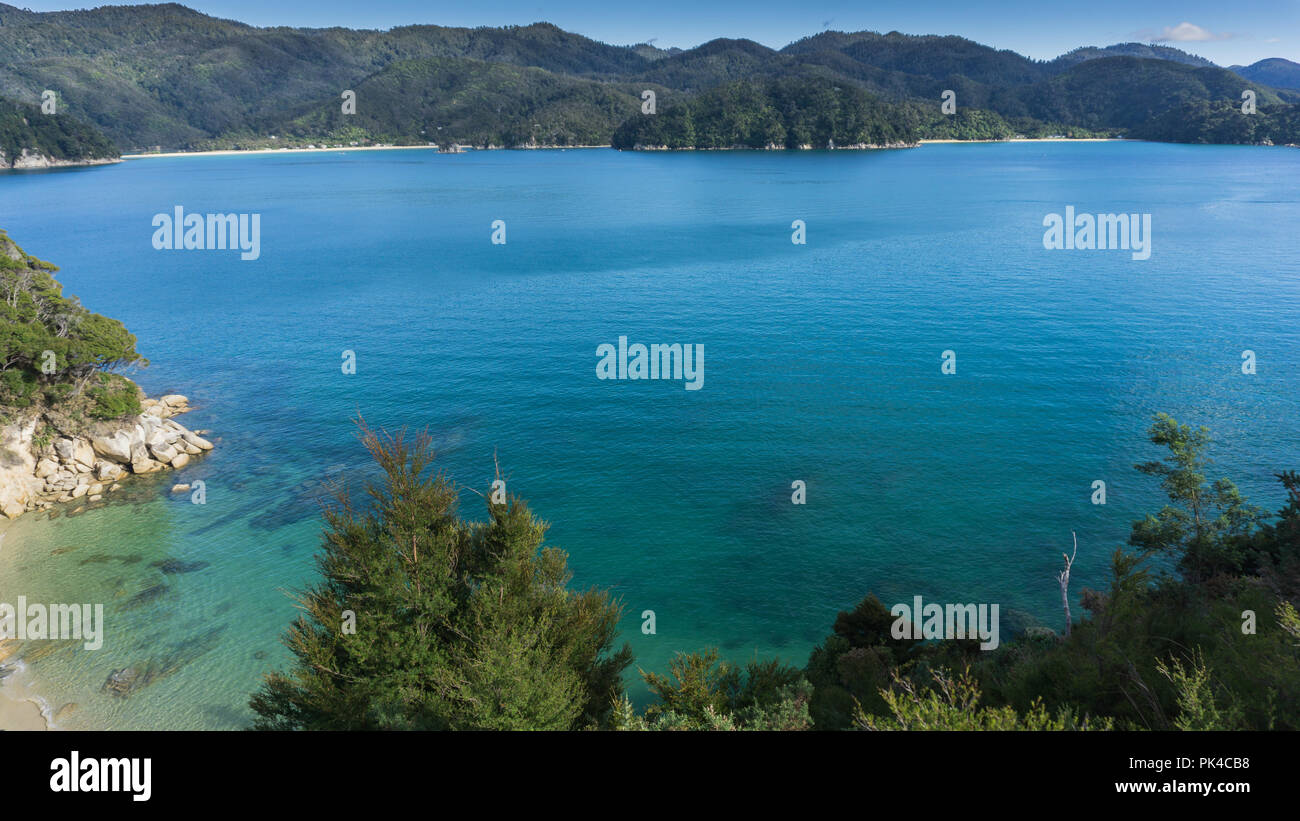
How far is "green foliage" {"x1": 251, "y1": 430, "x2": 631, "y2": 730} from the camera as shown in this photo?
16.9 m

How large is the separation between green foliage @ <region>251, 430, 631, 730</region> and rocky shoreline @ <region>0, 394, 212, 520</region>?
26735 mm

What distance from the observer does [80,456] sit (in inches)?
1497

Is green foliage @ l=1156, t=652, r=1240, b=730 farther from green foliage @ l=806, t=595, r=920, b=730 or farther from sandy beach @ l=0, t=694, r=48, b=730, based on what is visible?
sandy beach @ l=0, t=694, r=48, b=730

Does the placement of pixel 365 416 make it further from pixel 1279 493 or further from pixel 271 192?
pixel 271 192

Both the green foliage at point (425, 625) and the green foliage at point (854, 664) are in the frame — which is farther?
the green foliage at point (854, 664)

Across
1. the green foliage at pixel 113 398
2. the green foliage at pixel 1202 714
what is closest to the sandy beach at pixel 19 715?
the green foliage at pixel 113 398

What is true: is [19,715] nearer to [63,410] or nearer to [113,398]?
[113,398]

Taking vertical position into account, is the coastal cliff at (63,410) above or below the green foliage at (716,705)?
above

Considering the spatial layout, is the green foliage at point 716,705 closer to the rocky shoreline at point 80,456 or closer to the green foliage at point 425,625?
the green foliage at point 425,625

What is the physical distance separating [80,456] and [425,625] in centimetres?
3233

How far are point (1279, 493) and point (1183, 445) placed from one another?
1318 cm

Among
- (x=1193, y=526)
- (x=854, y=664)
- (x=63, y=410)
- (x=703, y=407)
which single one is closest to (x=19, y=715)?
(x=63, y=410)

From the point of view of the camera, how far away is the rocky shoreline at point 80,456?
35.5m

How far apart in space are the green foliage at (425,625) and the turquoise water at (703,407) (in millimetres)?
8553
